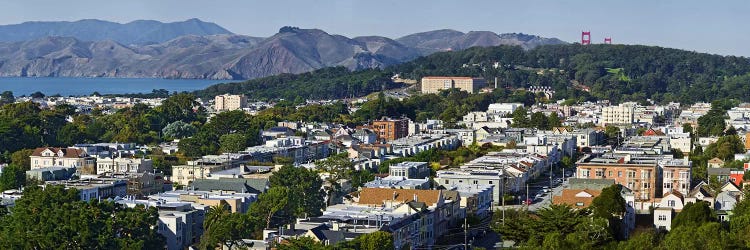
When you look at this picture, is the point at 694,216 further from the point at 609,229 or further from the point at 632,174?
the point at 632,174

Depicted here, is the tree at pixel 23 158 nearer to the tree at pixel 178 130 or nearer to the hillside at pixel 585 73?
the tree at pixel 178 130

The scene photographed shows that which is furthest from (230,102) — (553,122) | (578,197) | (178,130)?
(578,197)

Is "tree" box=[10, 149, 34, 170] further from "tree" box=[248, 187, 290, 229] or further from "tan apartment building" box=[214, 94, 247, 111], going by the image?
"tan apartment building" box=[214, 94, 247, 111]

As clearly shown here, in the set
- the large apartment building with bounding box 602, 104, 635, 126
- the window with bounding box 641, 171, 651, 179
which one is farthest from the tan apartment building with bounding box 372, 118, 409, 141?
the window with bounding box 641, 171, 651, 179

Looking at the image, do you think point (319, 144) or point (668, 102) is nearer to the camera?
point (319, 144)

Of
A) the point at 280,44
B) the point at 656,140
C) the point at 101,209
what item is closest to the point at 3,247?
the point at 101,209

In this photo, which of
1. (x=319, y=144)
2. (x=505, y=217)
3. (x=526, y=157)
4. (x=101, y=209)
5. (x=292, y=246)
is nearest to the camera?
(x=292, y=246)

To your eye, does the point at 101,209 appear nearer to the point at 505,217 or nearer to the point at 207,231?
the point at 207,231

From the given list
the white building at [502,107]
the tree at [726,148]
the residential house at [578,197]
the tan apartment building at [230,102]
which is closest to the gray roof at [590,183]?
the residential house at [578,197]
